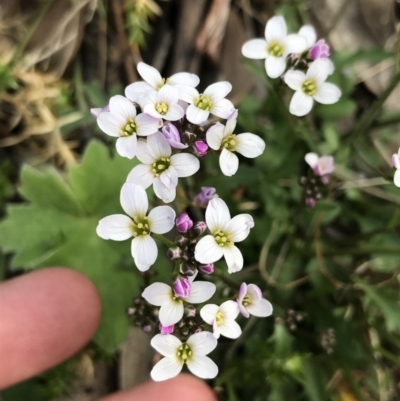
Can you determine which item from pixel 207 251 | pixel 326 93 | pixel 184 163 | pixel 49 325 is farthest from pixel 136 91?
pixel 49 325

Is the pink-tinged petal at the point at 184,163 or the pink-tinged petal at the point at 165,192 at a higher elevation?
the pink-tinged petal at the point at 184,163

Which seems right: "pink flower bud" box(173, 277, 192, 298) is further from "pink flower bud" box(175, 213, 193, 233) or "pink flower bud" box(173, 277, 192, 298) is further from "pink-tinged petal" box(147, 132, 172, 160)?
"pink-tinged petal" box(147, 132, 172, 160)

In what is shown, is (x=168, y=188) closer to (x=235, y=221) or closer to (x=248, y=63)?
(x=235, y=221)

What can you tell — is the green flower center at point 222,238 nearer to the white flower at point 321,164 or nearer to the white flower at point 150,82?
the white flower at point 150,82

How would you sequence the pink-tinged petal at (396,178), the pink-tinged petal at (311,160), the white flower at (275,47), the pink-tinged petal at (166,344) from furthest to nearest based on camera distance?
1. the pink-tinged petal at (311,160)
2. the white flower at (275,47)
3. the pink-tinged petal at (396,178)
4. the pink-tinged petal at (166,344)

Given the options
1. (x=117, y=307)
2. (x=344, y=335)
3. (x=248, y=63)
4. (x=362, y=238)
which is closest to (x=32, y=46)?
(x=248, y=63)

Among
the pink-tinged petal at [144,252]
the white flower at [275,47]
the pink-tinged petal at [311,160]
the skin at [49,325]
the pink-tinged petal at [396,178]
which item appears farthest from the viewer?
the skin at [49,325]

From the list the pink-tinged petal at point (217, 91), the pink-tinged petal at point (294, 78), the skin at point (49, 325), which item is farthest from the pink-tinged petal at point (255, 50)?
the skin at point (49, 325)

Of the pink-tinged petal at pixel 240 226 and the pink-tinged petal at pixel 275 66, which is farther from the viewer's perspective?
the pink-tinged petal at pixel 275 66
